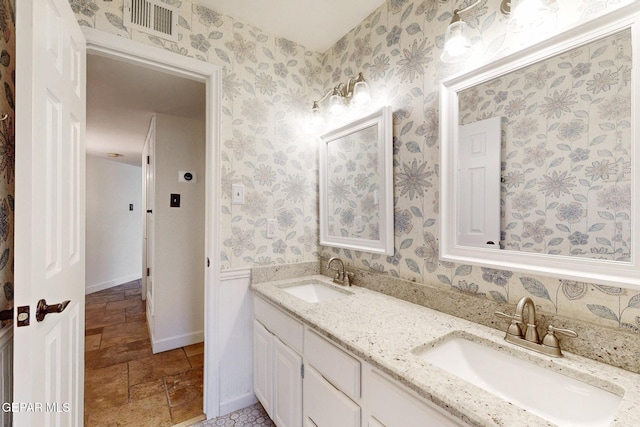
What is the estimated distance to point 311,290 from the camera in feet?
6.02

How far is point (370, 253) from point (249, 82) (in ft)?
4.28

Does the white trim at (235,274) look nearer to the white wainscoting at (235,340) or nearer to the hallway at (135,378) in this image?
the white wainscoting at (235,340)

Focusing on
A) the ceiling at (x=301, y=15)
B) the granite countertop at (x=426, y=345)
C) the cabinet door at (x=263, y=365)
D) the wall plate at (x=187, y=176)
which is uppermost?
the ceiling at (x=301, y=15)

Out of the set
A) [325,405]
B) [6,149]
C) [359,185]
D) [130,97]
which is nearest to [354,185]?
[359,185]

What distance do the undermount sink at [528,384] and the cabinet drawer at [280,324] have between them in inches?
22.4

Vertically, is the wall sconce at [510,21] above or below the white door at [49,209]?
above

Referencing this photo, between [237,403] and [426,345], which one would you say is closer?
[426,345]

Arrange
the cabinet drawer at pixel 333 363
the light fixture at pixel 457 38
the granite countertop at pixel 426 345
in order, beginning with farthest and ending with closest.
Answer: the light fixture at pixel 457 38 < the cabinet drawer at pixel 333 363 < the granite countertop at pixel 426 345

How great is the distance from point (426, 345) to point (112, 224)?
214 inches

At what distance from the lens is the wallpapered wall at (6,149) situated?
897 millimetres

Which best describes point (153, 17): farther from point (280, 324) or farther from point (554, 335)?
point (554, 335)

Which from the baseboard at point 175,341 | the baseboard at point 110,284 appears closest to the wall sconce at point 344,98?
the baseboard at point 175,341

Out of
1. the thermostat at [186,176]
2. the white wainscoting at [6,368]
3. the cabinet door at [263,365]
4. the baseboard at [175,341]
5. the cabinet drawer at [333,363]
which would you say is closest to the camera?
the white wainscoting at [6,368]

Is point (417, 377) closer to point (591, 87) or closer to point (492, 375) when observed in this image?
point (492, 375)
